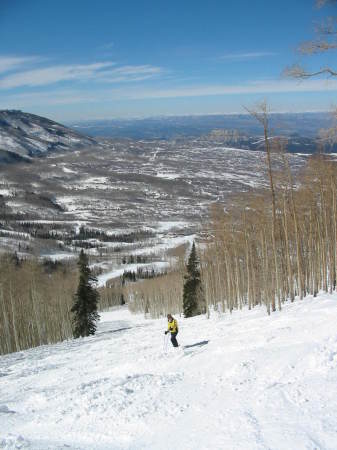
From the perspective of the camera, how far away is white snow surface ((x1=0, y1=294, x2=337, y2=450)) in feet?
25.2

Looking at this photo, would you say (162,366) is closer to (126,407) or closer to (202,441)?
(126,407)

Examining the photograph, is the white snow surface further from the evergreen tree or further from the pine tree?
the evergreen tree

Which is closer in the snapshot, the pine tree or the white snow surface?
the white snow surface

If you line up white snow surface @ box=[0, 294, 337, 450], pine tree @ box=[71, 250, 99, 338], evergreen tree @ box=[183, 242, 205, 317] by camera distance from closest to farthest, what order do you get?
white snow surface @ box=[0, 294, 337, 450]
pine tree @ box=[71, 250, 99, 338]
evergreen tree @ box=[183, 242, 205, 317]

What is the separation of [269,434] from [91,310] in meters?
34.1

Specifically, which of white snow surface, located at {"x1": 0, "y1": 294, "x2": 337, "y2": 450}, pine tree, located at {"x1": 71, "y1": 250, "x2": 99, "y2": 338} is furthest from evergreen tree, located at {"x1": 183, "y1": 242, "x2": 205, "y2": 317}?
white snow surface, located at {"x1": 0, "y1": 294, "x2": 337, "y2": 450}

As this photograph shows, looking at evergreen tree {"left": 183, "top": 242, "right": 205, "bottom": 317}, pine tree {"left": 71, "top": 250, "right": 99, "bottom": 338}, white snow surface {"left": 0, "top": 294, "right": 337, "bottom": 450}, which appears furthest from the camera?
evergreen tree {"left": 183, "top": 242, "right": 205, "bottom": 317}

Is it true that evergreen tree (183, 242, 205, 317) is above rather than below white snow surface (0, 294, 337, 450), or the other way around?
below

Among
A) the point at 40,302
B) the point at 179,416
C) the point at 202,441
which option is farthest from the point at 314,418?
the point at 40,302

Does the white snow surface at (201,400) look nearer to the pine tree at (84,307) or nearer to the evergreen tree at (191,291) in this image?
the pine tree at (84,307)

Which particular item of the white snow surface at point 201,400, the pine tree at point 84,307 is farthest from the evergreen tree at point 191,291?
the white snow surface at point 201,400

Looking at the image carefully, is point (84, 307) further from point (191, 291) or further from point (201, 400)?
point (201, 400)

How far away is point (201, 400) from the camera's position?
956 centimetres

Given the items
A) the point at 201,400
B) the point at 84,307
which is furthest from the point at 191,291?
the point at 201,400
